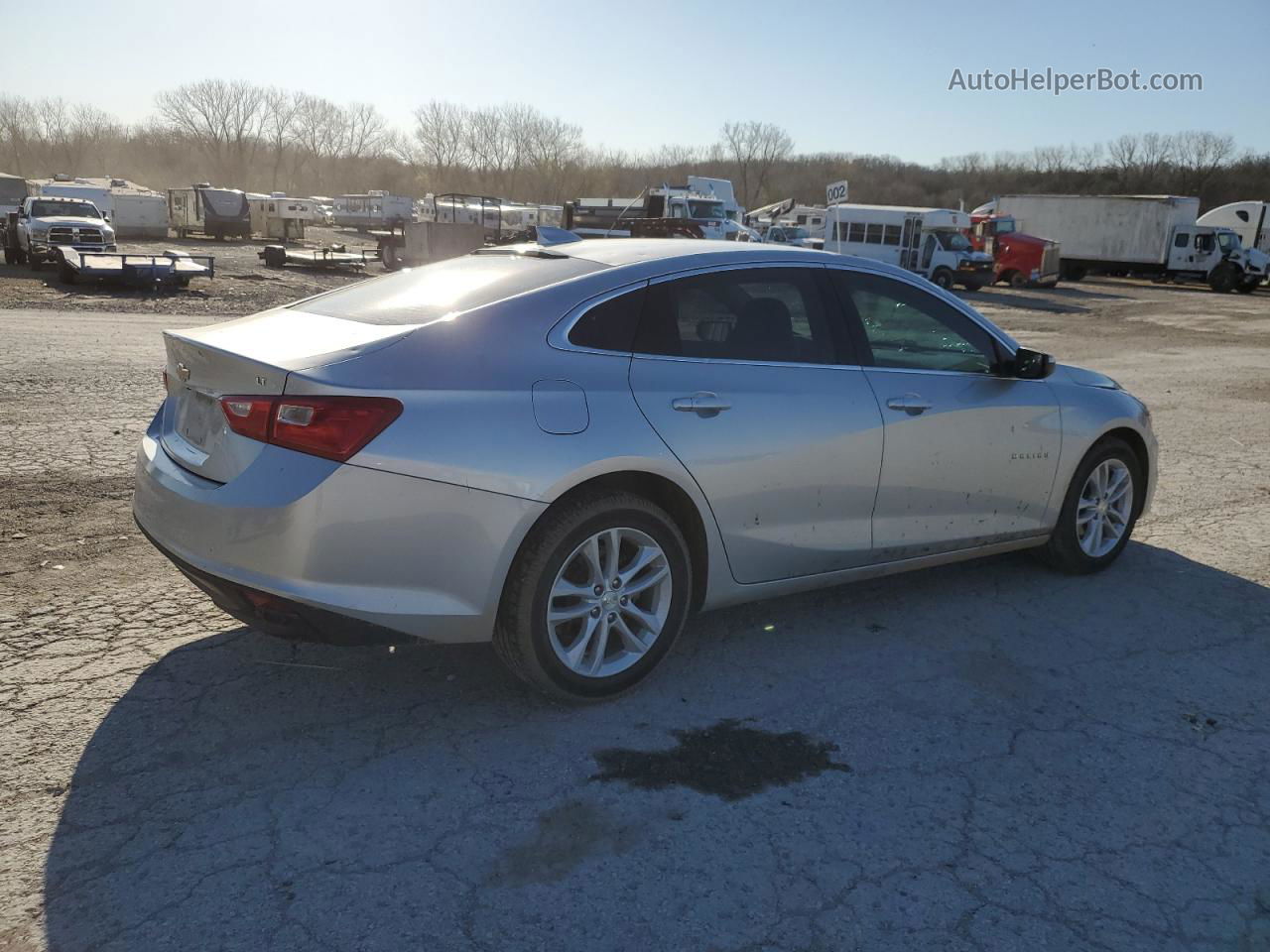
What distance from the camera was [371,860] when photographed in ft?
8.84

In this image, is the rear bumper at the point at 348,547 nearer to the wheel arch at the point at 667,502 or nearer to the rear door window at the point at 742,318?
the wheel arch at the point at 667,502

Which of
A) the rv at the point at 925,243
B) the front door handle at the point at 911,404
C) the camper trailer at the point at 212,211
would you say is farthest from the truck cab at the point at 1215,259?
the front door handle at the point at 911,404

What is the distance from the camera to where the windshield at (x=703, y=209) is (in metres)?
35.4

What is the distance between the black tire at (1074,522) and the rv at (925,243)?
29.1 metres

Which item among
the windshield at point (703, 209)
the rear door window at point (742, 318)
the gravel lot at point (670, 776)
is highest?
the windshield at point (703, 209)

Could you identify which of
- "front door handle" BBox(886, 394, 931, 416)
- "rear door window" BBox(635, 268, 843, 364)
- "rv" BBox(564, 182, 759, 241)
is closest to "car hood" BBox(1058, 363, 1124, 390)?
"front door handle" BBox(886, 394, 931, 416)

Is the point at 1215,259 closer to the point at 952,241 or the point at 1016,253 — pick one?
the point at 1016,253

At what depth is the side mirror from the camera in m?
4.72

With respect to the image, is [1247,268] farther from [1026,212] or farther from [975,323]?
[975,323]

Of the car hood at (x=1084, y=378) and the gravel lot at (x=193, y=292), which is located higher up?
the car hood at (x=1084, y=378)

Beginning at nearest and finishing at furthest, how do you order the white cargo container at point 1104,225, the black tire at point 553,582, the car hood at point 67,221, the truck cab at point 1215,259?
the black tire at point 553,582
the car hood at point 67,221
the truck cab at point 1215,259
the white cargo container at point 1104,225

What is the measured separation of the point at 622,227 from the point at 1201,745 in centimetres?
3213

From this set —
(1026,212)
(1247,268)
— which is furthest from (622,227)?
(1247,268)

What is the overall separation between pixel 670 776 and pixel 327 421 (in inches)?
59.9
